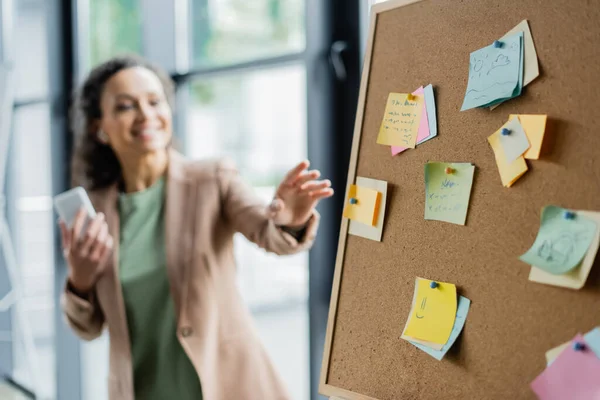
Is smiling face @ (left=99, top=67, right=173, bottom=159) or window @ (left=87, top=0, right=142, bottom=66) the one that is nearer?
smiling face @ (left=99, top=67, right=173, bottom=159)

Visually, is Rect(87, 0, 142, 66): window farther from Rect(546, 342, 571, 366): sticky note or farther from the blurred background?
Rect(546, 342, 571, 366): sticky note

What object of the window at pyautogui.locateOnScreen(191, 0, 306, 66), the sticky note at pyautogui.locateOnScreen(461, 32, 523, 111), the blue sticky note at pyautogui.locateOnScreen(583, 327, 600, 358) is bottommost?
the blue sticky note at pyautogui.locateOnScreen(583, 327, 600, 358)

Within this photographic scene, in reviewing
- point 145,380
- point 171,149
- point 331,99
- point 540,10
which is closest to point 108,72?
point 171,149

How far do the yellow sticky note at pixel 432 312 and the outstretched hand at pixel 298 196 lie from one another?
36cm

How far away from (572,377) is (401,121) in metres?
0.47

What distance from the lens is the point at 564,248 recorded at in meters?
0.81

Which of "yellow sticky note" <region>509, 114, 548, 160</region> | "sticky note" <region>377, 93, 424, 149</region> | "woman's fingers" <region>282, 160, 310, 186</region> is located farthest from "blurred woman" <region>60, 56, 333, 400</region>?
"yellow sticky note" <region>509, 114, 548, 160</region>

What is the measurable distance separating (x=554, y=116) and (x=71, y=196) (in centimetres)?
127

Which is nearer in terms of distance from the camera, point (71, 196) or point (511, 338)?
point (511, 338)

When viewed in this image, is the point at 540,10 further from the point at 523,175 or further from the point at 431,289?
the point at 431,289

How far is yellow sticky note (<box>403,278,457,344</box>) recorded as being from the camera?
36.8 inches

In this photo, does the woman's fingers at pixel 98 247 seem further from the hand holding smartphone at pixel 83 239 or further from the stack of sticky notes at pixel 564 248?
the stack of sticky notes at pixel 564 248

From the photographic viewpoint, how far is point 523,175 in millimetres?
872

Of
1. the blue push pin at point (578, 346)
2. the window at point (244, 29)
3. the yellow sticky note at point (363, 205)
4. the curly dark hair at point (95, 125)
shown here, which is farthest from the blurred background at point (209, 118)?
the blue push pin at point (578, 346)
